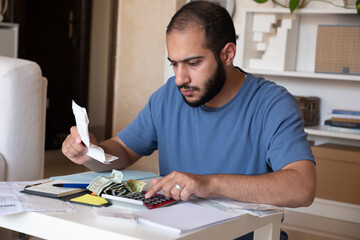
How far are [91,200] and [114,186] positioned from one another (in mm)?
73

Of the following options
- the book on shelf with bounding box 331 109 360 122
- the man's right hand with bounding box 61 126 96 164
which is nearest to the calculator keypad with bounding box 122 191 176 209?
the man's right hand with bounding box 61 126 96 164

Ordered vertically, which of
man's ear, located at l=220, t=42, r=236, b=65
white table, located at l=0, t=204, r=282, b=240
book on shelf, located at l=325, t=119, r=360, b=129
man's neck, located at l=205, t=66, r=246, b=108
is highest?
man's ear, located at l=220, t=42, r=236, b=65

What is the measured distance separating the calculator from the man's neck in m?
0.43

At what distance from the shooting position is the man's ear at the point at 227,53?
1.55 meters

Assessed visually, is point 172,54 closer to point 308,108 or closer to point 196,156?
point 196,156

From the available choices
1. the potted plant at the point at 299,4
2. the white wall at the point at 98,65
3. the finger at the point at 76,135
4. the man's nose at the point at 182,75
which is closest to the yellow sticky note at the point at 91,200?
the finger at the point at 76,135

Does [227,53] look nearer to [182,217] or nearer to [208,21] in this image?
[208,21]

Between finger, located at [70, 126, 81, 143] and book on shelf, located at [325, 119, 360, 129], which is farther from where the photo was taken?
book on shelf, located at [325, 119, 360, 129]

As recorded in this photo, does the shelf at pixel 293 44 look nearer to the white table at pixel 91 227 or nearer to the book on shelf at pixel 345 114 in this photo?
the book on shelf at pixel 345 114

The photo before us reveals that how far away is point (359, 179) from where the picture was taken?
3.25 metres

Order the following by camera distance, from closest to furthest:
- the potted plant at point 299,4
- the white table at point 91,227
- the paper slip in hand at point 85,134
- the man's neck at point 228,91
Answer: the white table at point 91,227, the paper slip in hand at point 85,134, the man's neck at point 228,91, the potted plant at point 299,4

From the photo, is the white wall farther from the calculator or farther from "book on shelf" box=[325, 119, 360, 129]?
the calculator

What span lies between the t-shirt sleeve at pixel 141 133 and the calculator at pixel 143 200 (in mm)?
484

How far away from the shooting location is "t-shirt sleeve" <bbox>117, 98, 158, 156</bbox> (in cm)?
166
